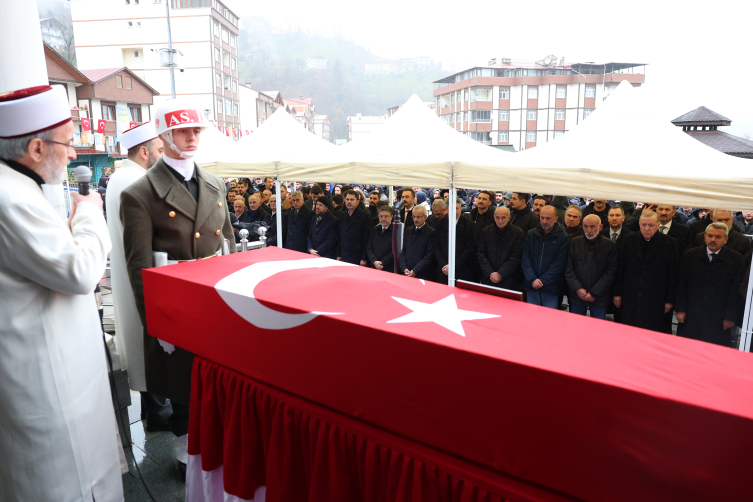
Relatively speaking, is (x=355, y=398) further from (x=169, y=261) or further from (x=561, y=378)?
(x=169, y=261)

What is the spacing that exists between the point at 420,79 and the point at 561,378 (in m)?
165

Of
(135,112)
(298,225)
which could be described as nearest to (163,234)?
(298,225)

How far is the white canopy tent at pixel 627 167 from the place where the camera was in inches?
164

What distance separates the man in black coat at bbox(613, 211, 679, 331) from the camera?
205 inches

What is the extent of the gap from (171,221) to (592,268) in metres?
4.71

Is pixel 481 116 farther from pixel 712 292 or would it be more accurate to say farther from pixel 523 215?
pixel 712 292

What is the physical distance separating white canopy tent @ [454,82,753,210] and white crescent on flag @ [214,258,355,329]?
3458 mm

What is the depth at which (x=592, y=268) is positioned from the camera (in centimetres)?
559

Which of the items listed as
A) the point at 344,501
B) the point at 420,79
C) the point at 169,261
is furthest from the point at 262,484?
the point at 420,79

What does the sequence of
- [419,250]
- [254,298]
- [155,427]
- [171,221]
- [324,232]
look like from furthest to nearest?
[324,232] → [419,250] → [155,427] → [171,221] → [254,298]

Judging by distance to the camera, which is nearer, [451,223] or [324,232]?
[451,223]

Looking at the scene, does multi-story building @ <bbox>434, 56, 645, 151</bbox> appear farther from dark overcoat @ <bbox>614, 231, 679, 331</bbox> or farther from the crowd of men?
dark overcoat @ <bbox>614, 231, 679, 331</bbox>

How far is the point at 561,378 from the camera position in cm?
122

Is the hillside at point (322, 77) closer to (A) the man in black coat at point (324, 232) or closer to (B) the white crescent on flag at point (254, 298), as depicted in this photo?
(A) the man in black coat at point (324, 232)
